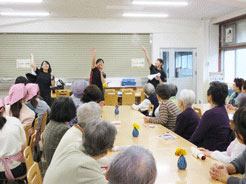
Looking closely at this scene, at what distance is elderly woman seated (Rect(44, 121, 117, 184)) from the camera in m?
1.48

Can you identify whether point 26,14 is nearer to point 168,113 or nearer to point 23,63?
point 23,63

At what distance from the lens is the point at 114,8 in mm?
7219

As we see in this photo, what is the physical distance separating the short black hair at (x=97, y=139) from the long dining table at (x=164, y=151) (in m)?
0.52

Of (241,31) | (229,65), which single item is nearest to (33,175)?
(241,31)

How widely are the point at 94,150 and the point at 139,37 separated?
7.92 meters

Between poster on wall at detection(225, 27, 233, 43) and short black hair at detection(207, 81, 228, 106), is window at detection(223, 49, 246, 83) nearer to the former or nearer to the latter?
poster on wall at detection(225, 27, 233, 43)

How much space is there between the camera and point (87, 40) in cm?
884

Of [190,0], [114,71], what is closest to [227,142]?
[190,0]

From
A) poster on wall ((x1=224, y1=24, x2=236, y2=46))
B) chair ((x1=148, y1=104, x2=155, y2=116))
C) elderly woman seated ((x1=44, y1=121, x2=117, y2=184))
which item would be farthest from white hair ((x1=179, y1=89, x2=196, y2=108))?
poster on wall ((x1=224, y1=24, x2=236, y2=46))

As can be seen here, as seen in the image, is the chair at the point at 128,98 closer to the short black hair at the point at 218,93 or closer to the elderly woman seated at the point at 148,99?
the elderly woman seated at the point at 148,99

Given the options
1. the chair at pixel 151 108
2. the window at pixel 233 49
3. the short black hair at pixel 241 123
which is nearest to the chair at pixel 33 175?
the short black hair at pixel 241 123

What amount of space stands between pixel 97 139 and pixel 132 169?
57 centimetres

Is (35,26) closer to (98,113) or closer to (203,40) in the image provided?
(203,40)

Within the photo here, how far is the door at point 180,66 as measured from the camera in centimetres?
944
